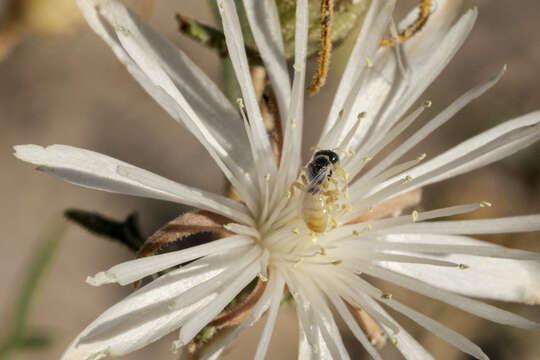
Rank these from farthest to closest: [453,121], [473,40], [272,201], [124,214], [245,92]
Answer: [473,40], [453,121], [124,214], [272,201], [245,92]

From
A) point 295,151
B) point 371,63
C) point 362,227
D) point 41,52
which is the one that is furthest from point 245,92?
point 41,52

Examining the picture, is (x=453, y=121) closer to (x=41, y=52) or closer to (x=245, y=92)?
(x=41, y=52)

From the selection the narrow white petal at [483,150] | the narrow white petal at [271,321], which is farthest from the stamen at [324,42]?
the narrow white petal at [271,321]

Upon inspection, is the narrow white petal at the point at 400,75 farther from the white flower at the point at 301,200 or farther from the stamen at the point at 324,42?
the stamen at the point at 324,42

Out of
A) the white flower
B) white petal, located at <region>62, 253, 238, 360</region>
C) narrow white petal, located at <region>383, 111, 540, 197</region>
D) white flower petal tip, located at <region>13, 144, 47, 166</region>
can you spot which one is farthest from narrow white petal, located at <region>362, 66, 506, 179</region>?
white flower petal tip, located at <region>13, 144, 47, 166</region>

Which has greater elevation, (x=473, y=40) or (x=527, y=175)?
(x=473, y=40)

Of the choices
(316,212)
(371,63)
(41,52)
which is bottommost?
(316,212)

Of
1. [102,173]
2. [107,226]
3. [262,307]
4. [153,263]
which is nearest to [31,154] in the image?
[102,173]
